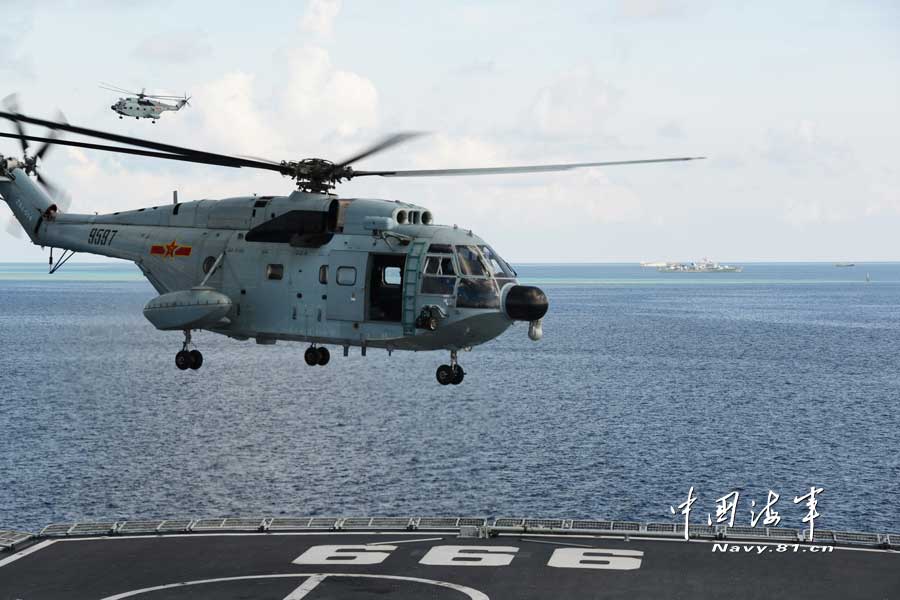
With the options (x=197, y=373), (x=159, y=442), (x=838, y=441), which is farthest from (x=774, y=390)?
(x=197, y=373)

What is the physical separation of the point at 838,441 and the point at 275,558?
245 feet

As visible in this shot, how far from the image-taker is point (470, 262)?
83.7ft

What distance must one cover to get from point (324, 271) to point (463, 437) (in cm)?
8279

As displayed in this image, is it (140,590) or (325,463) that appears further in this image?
(325,463)

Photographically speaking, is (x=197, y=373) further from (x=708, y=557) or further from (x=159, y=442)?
(x=708, y=557)

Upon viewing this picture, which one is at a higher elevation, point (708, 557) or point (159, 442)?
point (708, 557)

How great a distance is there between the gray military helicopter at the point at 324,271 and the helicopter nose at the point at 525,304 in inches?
1.1

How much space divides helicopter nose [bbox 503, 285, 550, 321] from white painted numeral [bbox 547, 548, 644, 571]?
17.0 m

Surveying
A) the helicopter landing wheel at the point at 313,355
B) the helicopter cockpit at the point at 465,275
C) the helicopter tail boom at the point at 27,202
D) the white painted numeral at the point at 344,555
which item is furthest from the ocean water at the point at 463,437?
the helicopter cockpit at the point at 465,275

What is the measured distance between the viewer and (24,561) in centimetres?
4250

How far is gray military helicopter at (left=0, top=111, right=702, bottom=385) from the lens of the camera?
25.0 m

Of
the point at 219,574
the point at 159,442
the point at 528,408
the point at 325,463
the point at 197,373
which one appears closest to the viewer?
the point at 219,574

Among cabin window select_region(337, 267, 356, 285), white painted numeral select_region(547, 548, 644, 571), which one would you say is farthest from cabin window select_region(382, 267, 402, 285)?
white painted numeral select_region(547, 548, 644, 571)

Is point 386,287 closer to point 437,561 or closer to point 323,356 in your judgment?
point 323,356
